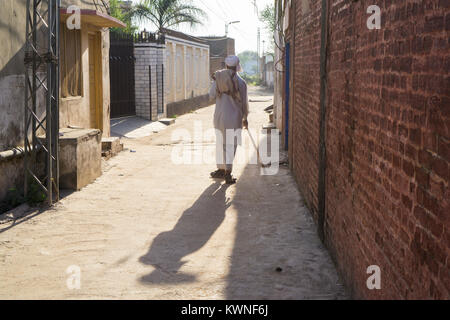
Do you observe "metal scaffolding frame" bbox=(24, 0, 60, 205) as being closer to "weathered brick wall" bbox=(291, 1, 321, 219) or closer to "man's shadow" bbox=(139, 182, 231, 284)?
"man's shadow" bbox=(139, 182, 231, 284)

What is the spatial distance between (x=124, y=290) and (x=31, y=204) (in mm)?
3198

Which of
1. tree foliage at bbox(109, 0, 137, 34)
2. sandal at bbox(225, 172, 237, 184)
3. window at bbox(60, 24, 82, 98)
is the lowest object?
sandal at bbox(225, 172, 237, 184)

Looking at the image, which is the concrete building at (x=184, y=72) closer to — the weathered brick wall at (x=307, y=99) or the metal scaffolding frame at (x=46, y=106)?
the weathered brick wall at (x=307, y=99)

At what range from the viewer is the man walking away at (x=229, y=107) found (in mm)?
8539

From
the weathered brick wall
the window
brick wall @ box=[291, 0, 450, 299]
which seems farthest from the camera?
the window

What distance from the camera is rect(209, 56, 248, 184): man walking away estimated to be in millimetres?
8539

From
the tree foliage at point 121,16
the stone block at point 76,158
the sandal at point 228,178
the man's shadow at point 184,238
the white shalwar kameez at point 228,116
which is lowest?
the man's shadow at point 184,238

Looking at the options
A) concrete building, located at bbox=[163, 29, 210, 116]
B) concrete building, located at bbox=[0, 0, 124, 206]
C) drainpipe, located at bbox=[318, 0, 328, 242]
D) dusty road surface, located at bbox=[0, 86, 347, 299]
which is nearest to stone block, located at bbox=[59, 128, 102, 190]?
dusty road surface, located at bbox=[0, 86, 347, 299]

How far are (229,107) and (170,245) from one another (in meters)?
3.65

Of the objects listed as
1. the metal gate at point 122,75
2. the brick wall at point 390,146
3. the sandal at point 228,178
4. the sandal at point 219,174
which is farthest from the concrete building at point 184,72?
the brick wall at point 390,146

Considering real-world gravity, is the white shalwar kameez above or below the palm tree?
below

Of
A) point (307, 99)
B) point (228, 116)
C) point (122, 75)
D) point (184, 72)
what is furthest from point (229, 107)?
point (184, 72)

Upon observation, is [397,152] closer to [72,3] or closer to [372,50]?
[372,50]

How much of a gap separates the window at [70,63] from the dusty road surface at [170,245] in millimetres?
2147
